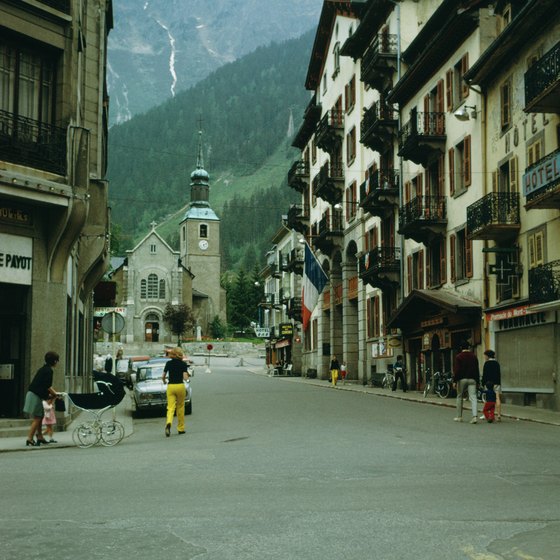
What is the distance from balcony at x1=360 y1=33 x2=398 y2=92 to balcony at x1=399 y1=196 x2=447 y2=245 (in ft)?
28.1

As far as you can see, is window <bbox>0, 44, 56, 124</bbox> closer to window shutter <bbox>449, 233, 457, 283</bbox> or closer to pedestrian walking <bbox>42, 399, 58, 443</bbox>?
pedestrian walking <bbox>42, 399, 58, 443</bbox>

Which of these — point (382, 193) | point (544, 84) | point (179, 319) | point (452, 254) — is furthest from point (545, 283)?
point (179, 319)

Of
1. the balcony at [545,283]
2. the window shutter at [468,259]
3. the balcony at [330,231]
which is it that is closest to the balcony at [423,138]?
the window shutter at [468,259]

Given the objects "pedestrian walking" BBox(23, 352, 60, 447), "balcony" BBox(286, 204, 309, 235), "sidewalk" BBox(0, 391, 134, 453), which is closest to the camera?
"sidewalk" BBox(0, 391, 134, 453)

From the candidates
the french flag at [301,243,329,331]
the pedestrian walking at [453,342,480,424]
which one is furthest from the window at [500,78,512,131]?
the french flag at [301,243,329,331]

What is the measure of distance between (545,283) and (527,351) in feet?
12.0

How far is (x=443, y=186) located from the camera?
3622cm

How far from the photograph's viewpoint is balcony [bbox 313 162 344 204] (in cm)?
5431

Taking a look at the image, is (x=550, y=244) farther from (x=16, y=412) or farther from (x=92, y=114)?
(x=16, y=412)

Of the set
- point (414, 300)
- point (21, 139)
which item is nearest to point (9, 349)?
point (21, 139)

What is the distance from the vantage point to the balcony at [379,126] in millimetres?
42688

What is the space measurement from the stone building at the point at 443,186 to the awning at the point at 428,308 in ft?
0.28

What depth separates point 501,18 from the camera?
3175 cm

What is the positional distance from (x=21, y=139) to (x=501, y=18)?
18.9 meters
